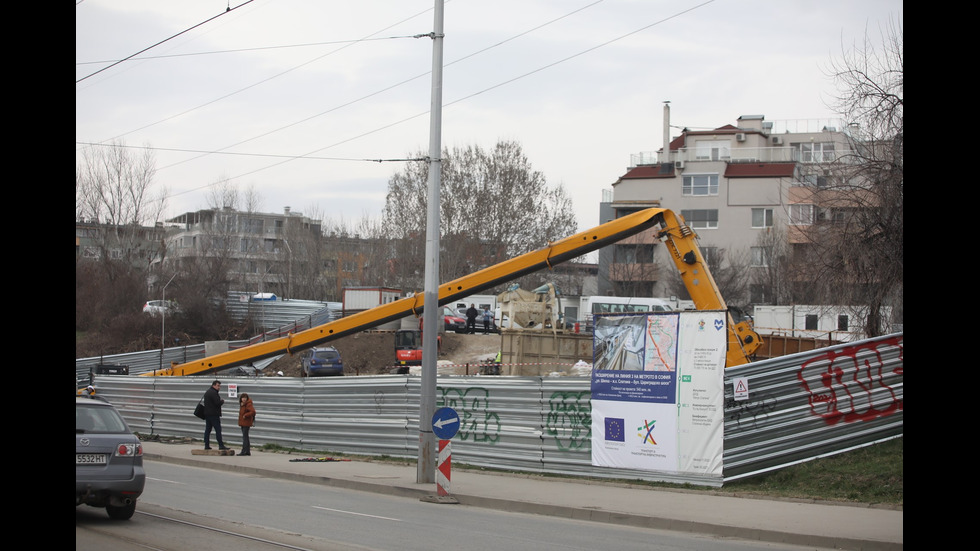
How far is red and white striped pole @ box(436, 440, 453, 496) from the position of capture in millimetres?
15000

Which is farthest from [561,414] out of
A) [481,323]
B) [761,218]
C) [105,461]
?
[761,218]

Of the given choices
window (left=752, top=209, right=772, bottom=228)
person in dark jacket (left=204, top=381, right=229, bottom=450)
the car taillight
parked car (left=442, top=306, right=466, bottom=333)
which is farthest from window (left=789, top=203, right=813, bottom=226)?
window (left=752, top=209, right=772, bottom=228)

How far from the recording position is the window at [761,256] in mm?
62544

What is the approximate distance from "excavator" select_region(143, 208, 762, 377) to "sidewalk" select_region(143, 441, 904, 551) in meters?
4.36

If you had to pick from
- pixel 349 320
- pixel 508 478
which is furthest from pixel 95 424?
pixel 349 320

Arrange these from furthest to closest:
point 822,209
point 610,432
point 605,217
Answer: point 605,217 < point 822,209 < point 610,432

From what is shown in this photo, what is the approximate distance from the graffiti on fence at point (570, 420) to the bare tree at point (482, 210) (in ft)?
163

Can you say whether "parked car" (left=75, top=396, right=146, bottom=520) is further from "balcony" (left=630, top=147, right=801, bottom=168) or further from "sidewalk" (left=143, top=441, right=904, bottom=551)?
"balcony" (left=630, top=147, right=801, bottom=168)

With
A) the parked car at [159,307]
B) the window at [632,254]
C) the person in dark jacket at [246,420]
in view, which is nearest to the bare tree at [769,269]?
the window at [632,254]

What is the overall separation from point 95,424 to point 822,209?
19.2 m
